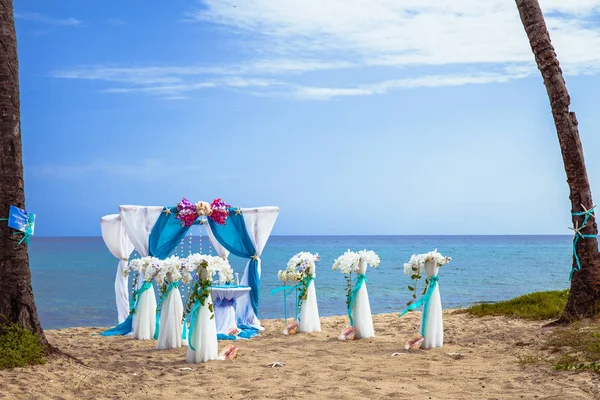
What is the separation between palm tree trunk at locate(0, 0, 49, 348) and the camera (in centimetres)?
755

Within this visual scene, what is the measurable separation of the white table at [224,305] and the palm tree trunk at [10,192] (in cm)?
321

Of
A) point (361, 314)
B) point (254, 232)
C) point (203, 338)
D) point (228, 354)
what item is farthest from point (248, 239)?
point (203, 338)

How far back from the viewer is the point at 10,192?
7617mm

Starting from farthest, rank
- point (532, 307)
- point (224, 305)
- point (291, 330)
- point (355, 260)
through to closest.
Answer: point (532, 307) < point (291, 330) < point (224, 305) < point (355, 260)

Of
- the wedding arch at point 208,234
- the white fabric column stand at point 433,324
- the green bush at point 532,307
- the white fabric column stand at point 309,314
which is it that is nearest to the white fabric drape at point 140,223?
the wedding arch at point 208,234

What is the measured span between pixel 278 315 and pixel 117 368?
8930 millimetres

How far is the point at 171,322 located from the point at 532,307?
6.43 metres

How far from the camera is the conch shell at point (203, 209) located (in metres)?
11.0

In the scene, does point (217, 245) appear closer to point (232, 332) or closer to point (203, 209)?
point (203, 209)

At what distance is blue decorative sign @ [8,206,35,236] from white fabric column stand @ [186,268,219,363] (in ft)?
6.74

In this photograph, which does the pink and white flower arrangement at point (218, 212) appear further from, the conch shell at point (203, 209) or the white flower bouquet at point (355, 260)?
the white flower bouquet at point (355, 260)

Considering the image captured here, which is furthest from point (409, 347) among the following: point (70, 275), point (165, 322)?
point (70, 275)

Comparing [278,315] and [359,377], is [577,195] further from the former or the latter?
[278,315]

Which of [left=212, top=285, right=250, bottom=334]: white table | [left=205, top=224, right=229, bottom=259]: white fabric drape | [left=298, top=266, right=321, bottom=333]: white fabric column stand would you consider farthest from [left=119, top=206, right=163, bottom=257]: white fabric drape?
[left=298, top=266, right=321, bottom=333]: white fabric column stand
